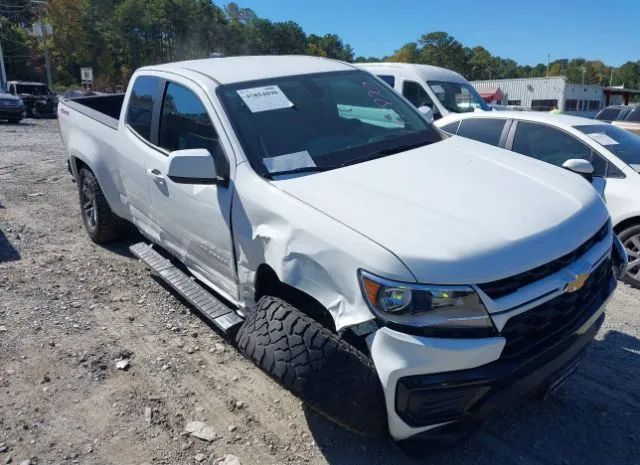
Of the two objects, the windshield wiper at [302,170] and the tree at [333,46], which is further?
the tree at [333,46]

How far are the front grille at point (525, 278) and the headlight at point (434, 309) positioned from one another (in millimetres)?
80

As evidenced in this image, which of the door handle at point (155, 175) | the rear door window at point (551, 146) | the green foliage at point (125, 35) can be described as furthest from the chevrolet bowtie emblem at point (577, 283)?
the green foliage at point (125, 35)

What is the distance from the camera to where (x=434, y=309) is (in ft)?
7.02

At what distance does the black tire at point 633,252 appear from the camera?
4.97 meters

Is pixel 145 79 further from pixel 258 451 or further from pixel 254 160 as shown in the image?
pixel 258 451

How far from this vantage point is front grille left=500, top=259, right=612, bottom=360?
7.35 feet

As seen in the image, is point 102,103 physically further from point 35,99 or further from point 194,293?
point 35,99

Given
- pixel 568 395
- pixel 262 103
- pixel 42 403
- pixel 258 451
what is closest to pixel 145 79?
pixel 262 103

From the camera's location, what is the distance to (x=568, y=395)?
3.18 m

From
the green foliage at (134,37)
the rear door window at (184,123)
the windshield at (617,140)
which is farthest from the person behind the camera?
the green foliage at (134,37)

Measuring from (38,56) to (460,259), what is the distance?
229 ft

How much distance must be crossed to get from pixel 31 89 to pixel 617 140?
2885 centimetres

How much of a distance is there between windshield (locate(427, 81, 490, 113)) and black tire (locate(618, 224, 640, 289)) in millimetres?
6346

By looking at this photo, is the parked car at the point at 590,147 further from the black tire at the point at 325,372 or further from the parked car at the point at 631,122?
the parked car at the point at 631,122
